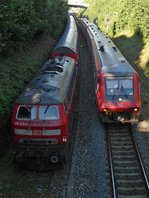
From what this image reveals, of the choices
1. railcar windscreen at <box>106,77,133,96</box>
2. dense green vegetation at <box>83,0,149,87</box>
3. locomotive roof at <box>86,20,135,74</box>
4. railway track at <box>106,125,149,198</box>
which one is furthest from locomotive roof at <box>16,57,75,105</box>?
dense green vegetation at <box>83,0,149,87</box>

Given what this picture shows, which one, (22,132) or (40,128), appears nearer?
(40,128)

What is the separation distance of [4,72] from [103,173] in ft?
24.9

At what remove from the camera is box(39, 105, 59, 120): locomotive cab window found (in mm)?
13461

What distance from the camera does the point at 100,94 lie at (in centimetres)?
1827

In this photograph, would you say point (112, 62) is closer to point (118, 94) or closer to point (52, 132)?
point (118, 94)

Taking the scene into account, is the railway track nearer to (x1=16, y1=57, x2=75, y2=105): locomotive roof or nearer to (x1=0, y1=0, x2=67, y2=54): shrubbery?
(x1=16, y1=57, x2=75, y2=105): locomotive roof

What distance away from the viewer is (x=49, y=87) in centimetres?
1480

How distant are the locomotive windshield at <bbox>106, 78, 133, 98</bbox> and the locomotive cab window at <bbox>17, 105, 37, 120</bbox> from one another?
18.4 feet

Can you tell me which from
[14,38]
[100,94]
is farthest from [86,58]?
[100,94]

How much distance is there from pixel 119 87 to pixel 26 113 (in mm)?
6121

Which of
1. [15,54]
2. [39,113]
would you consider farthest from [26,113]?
[15,54]

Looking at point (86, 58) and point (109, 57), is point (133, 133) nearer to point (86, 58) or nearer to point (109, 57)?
point (109, 57)

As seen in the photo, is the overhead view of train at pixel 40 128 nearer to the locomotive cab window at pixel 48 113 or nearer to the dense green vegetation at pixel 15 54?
the locomotive cab window at pixel 48 113

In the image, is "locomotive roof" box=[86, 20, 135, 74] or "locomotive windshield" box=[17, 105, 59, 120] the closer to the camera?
"locomotive windshield" box=[17, 105, 59, 120]
